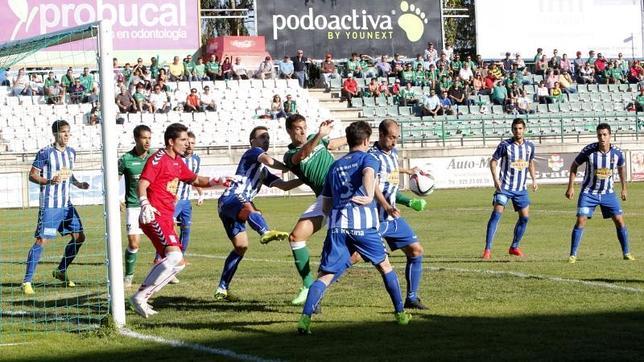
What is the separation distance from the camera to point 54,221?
48.1ft

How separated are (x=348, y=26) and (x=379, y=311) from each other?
38560 mm

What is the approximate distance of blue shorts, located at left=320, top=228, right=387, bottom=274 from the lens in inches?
389

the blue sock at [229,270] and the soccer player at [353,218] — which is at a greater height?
the soccer player at [353,218]

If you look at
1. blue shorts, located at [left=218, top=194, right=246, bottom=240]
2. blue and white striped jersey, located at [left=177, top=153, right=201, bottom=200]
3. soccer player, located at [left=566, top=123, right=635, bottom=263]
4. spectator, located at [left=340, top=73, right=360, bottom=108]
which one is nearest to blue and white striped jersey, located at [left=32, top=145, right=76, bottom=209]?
blue and white striped jersey, located at [left=177, top=153, right=201, bottom=200]

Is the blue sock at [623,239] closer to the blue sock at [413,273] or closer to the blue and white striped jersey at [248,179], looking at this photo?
the blue sock at [413,273]

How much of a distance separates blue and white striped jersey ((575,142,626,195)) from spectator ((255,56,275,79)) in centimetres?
2795

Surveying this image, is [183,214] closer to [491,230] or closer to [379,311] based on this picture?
[491,230]

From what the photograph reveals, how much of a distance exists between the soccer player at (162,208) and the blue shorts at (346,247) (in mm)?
1809

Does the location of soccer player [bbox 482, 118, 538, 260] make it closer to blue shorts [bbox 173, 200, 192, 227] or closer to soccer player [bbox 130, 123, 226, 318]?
blue shorts [bbox 173, 200, 192, 227]

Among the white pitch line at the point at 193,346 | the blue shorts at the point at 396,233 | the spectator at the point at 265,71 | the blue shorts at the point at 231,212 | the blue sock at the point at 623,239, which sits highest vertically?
the spectator at the point at 265,71

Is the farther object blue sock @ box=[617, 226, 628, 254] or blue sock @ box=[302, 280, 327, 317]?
blue sock @ box=[617, 226, 628, 254]

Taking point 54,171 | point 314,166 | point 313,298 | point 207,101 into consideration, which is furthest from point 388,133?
point 207,101

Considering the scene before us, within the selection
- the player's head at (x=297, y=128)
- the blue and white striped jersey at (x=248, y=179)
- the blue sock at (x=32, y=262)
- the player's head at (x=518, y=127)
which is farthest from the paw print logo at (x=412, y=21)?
the player's head at (x=297, y=128)

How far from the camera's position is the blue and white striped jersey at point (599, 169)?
16.2 metres
